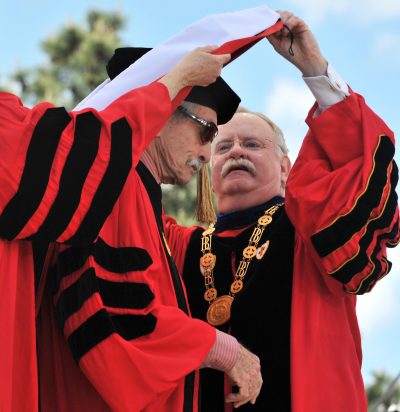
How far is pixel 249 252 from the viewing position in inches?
176

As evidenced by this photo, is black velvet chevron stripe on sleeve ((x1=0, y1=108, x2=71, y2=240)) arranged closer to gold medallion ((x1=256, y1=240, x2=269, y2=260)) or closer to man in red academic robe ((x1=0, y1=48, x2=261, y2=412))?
man in red academic robe ((x1=0, y1=48, x2=261, y2=412))

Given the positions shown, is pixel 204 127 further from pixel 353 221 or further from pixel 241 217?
pixel 241 217

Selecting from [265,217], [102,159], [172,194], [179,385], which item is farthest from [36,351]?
[172,194]

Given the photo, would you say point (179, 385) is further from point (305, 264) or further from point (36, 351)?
point (305, 264)

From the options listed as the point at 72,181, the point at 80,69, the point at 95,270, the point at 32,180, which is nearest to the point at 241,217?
the point at 95,270

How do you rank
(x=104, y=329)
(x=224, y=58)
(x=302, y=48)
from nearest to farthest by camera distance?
(x=104, y=329)
(x=224, y=58)
(x=302, y=48)

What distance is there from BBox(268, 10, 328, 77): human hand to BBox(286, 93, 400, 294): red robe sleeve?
0.69ft

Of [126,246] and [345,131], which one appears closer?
[126,246]

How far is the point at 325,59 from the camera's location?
396 cm

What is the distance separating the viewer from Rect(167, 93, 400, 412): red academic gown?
3.76 metres

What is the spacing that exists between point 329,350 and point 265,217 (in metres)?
0.90

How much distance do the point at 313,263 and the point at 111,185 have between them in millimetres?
1500

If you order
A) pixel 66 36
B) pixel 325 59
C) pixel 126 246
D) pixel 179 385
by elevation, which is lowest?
pixel 179 385

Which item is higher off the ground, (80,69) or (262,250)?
(80,69)
